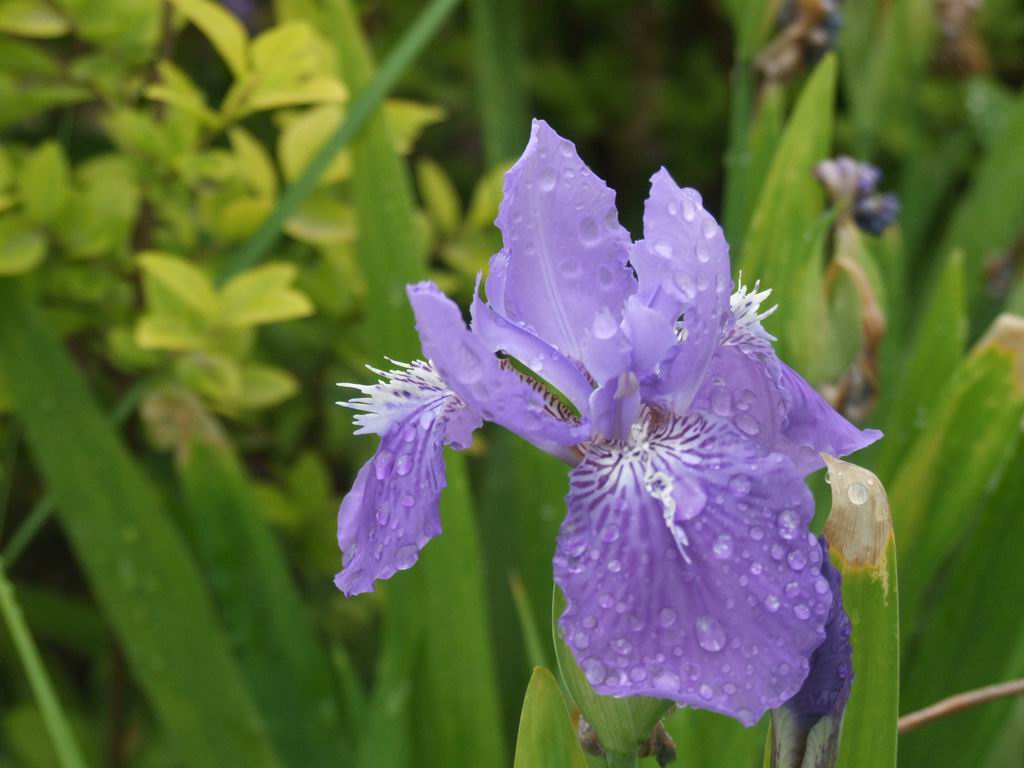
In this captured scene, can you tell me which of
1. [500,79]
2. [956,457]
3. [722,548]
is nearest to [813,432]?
[722,548]

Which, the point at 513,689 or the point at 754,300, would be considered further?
the point at 513,689

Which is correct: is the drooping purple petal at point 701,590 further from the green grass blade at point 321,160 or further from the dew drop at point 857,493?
the green grass blade at point 321,160

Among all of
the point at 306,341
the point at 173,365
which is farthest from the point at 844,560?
the point at 306,341

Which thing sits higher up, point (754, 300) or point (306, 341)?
point (754, 300)

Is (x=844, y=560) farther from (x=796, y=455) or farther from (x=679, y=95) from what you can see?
(x=679, y=95)

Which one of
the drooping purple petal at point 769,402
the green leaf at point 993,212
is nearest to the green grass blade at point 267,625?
the drooping purple petal at point 769,402

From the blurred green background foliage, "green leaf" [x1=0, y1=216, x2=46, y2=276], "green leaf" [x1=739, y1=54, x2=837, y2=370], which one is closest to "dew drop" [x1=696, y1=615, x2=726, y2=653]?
the blurred green background foliage

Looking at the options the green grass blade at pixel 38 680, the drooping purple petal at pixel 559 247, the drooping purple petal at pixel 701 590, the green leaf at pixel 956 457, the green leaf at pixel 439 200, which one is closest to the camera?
the drooping purple petal at pixel 701 590
